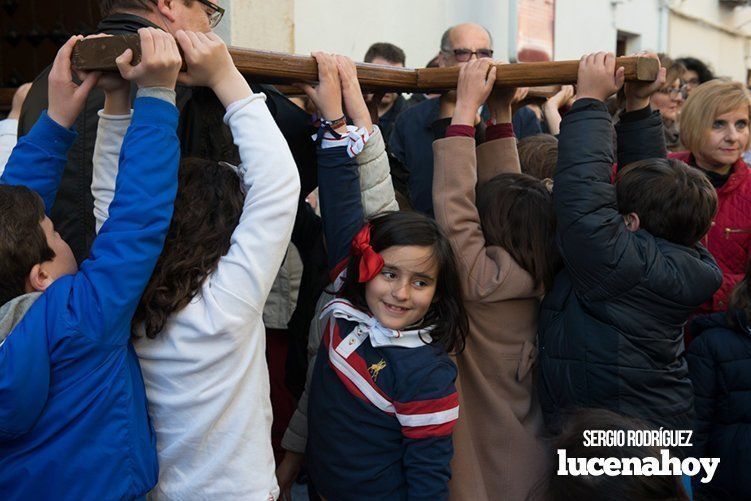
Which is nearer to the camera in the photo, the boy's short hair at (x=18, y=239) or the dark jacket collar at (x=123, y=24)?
the boy's short hair at (x=18, y=239)

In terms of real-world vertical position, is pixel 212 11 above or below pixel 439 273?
above

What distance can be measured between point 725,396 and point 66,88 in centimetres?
213

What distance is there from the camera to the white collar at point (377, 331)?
199 cm

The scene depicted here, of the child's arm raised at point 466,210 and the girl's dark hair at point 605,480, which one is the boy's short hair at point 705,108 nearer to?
the child's arm raised at point 466,210

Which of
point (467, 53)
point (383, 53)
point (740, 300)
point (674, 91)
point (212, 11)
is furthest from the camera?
point (674, 91)

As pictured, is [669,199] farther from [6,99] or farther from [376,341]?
[6,99]

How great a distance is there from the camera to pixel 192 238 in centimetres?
177

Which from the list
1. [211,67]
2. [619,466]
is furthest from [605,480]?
[211,67]

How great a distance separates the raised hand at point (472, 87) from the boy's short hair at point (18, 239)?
1.01m

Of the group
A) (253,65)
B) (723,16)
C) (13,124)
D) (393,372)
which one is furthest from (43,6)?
(723,16)

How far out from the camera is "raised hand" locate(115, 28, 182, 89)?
1619 mm

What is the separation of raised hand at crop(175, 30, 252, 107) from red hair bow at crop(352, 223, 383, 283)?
448mm

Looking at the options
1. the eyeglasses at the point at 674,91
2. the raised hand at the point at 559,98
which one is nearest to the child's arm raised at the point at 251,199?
the raised hand at the point at 559,98

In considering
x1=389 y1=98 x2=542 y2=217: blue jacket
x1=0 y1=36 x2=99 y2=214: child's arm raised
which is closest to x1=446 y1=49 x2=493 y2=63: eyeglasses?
x1=389 y1=98 x2=542 y2=217: blue jacket
